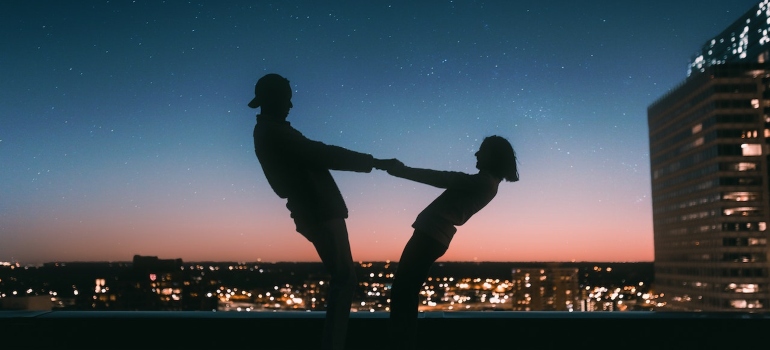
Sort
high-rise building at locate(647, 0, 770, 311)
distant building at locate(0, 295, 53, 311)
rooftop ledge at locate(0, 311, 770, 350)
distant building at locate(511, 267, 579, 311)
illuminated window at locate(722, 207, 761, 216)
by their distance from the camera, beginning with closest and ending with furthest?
rooftop ledge at locate(0, 311, 770, 350)
distant building at locate(0, 295, 53, 311)
high-rise building at locate(647, 0, 770, 311)
illuminated window at locate(722, 207, 761, 216)
distant building at locate(511, 267, 579, 311)

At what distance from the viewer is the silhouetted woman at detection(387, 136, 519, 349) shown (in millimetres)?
2691

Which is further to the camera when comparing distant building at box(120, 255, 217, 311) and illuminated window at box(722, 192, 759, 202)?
illuminated window at box(722, 192, 759, 202)

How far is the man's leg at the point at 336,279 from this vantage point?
7.88 ft

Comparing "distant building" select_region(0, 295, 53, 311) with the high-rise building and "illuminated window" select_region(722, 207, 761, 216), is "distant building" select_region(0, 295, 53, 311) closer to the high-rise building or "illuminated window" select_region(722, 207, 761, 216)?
the high-rise building

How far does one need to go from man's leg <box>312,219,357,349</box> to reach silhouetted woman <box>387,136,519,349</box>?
0.35 meters

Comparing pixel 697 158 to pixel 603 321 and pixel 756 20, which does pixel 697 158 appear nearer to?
pixel 756 20

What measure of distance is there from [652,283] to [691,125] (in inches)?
1254

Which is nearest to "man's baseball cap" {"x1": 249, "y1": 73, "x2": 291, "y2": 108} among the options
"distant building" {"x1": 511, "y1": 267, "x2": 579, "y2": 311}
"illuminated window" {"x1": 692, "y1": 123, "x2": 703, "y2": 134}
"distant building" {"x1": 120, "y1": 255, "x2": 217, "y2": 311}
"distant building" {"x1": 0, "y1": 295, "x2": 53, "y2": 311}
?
"distant building" {"x1": 0, "y1": 295, "x2": 53, "y2": 311}

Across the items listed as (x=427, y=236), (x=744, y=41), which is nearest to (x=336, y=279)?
(x=427, y=236)

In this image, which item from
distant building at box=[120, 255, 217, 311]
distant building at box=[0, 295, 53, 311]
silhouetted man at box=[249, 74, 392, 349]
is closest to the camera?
silhouetted man at box=[249, 74, 392, 349]

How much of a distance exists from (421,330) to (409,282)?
42.8 inches

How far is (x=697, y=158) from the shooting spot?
93375 millimetres

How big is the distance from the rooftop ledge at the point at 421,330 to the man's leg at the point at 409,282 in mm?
983

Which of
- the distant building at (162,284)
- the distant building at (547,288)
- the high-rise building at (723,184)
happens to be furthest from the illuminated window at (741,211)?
the distant building at (162,284)
